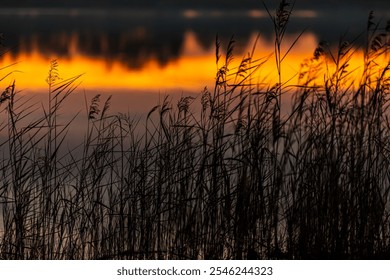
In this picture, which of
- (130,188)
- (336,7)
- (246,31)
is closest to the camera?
(130,188)

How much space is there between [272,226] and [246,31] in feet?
96.2

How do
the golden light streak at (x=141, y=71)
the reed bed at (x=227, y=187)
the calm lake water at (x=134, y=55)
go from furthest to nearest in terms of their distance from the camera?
the golden light streak at (x=141, y=71) → the calm lake water at (x=134, y=55) → the reed bed at (x=227, y=187)

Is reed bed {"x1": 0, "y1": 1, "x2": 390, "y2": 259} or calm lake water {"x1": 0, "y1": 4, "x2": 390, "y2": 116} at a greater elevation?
calm lake water {"x1": 0, "y1": 4, "x2": 390, "y2": 116}

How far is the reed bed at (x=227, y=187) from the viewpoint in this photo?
5363 mm

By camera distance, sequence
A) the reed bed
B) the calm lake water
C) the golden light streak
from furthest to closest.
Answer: the golden light streak → the calm lake water → the reed bed

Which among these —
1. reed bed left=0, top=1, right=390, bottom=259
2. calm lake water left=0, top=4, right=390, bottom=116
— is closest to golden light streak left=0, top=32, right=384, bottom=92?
calm lake water left=0, top=4, right=390, bottom=116

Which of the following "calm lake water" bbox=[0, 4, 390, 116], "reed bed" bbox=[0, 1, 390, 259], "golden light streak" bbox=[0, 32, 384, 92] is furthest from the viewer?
"golden light streak" bbox=[0, 32, 384, 92]

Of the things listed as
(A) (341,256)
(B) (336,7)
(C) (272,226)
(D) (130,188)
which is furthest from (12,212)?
(B) (336,7)

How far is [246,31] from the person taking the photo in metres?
34.4

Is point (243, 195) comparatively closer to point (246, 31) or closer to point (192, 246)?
point (192, 246)

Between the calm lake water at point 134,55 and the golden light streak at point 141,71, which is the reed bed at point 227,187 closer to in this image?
the calm lake water at point 134,55

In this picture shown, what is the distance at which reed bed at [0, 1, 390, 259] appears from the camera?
5.36 meters

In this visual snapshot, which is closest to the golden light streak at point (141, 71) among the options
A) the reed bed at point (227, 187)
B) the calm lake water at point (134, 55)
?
the calm lake water at point (134, 55)

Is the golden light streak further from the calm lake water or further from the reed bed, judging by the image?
the reed bed
